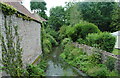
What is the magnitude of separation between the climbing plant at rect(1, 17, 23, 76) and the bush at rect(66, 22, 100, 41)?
35.1 ft

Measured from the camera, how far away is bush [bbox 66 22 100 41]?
48.5ft

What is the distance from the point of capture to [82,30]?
1526cm

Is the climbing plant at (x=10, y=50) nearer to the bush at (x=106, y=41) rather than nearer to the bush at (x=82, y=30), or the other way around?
the bush at (x=106, y=41)

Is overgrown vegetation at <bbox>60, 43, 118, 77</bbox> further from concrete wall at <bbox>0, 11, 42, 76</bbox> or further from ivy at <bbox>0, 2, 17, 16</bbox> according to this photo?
ivy at <bbox>0, 2, 17, 16</bbox>

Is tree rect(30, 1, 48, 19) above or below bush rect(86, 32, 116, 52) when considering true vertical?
above

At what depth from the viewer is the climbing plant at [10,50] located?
4.70 m

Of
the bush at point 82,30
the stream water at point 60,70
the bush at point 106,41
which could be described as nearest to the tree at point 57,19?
the bush at point 82,30

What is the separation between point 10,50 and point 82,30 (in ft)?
37.3

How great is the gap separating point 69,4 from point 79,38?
15847 millimetres

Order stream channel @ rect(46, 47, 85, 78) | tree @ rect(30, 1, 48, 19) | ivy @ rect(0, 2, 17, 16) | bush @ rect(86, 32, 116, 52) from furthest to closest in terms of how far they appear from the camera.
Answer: tree @ rect(30, 1, 48, 19), bush @ rect(86, 32, 116, 52), stream channel @ rect(46, 47, 85, 78), ivy @ rect(0, 2, 17, 16)

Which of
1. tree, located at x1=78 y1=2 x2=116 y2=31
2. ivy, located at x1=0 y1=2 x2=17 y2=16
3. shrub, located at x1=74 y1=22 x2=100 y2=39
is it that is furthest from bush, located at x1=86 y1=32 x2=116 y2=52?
tree, located at x1=78 y1=2 x2=116 y2=31

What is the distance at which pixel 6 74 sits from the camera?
15.7 feet

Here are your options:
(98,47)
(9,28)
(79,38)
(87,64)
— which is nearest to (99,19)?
(79,38)

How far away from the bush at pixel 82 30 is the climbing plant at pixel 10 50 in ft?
35.1
